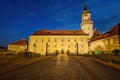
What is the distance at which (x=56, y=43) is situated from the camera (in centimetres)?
6162

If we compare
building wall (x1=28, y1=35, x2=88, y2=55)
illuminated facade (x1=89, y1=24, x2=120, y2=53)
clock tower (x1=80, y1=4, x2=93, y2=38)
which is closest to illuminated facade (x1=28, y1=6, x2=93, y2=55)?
building wall (x1=28, y1=35, x2=88, y2=55)

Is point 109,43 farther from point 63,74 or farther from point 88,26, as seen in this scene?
point 63,74

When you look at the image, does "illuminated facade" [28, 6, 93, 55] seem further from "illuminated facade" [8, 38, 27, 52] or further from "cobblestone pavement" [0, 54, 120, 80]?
"cobblestone pavement" [0, 54, 120, 80]

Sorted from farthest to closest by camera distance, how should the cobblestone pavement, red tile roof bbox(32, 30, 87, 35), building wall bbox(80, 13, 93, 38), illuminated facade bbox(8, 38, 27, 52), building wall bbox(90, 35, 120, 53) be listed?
1. building wall bbox(80, 13, 93, 38)
2. illuminated facade bbox(8, 38, 27, 52)
3. red tile roof bbox(32, 30, 87, 35)
4. building wall bbox(90, 35, 120, 53)
5. the cobblestone pavement

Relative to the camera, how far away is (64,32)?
2576 inches

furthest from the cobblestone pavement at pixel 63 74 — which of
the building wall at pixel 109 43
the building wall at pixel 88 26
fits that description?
the building wall at pixel 88 26

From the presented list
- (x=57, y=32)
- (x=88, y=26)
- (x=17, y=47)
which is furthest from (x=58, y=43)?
(x=88, y=26)

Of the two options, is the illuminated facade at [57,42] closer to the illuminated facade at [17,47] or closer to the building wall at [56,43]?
the building wall at [56,43]

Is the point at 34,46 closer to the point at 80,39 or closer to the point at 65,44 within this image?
the point at 65,44

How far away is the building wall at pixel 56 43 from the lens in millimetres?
60812

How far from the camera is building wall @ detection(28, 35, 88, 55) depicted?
60.8 meters

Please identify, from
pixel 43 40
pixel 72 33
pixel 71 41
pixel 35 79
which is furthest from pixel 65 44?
pixel 35 79

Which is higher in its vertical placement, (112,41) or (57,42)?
(57,42)

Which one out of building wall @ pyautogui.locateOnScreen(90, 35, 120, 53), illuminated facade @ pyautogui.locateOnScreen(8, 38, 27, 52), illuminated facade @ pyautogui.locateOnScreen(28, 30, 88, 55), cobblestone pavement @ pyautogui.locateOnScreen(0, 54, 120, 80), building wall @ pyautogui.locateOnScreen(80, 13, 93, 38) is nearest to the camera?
cobblestone pavement @ pyautogui.locateOnScreen(0, 54, 120, 80)
